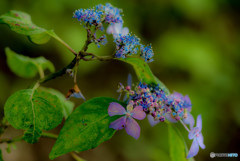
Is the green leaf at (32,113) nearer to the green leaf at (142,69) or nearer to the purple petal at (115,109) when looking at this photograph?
the purple petal at (115,109)

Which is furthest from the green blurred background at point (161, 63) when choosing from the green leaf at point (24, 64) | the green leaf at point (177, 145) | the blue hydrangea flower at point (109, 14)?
the blue hydrangea flower at point (109, 14)

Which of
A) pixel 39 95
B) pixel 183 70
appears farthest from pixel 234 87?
pixel 39 95

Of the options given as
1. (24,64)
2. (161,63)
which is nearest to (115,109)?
(24,64)

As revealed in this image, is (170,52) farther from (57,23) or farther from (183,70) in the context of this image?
(57,23)

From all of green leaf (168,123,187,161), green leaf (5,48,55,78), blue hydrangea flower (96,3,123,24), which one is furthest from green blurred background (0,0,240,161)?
blue hydrangea flower (96,3,123,24)

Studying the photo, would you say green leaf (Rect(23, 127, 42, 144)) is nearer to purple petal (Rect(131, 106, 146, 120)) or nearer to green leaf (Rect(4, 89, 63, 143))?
green leaf (Rect(4, 89, 63, 143))

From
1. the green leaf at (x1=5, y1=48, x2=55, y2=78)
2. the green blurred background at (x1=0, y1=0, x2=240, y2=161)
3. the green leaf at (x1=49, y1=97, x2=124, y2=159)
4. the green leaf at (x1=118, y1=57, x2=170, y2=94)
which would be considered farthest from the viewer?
the green blurred background at (x1=0, y1=0, x2=240, y2=161)

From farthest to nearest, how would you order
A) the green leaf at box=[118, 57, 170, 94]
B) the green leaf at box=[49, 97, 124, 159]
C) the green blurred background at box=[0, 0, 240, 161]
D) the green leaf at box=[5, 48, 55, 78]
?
the green blurred background at box=[0, 0, 240, 161]
the green leaf at box=[5, 48, 55, 78]
the green leaf at box=[118, 57, 170, 94]
the green leaf at box=[49, 97, 124, 159]
